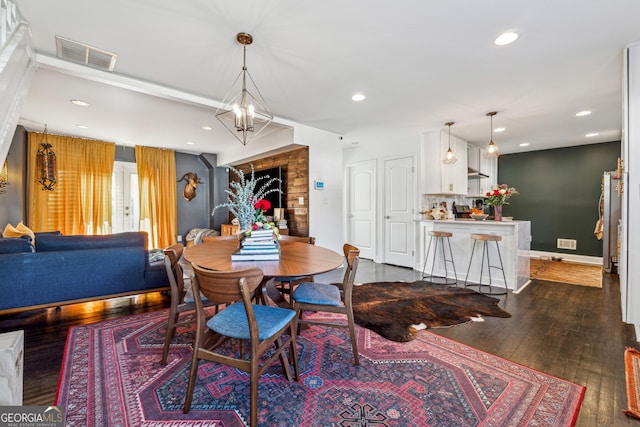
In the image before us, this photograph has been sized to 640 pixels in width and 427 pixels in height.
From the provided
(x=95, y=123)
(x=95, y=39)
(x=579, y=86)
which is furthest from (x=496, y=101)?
(x=95, y=123)

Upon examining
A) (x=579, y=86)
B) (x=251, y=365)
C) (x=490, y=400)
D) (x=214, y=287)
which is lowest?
(x=490, y=400)

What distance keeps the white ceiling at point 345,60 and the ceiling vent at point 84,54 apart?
0.21ft

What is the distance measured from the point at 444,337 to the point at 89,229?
21.0ft

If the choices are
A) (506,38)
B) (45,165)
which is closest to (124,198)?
Answer: (45,165)

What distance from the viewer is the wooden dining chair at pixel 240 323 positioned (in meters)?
1.35

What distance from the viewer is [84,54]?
2469 millimetres

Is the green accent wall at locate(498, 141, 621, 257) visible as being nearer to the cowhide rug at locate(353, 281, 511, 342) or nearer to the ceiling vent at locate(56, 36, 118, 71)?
the cowhide rug at locate(353, 281, 511, 342)

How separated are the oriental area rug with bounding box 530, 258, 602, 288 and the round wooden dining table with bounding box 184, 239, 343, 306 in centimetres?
434

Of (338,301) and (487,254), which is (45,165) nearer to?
(338,301)

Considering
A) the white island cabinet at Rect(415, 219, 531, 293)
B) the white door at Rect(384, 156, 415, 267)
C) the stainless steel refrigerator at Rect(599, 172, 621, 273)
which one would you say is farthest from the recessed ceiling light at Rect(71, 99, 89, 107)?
the stainless steel refrigerator at Rect(599, 172, 621, 273)

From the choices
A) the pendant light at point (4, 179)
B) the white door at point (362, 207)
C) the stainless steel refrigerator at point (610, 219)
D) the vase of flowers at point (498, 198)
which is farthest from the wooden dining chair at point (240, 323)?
the stainless steel refrigerator at point (610, 219)

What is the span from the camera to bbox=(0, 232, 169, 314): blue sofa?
98.2 inches

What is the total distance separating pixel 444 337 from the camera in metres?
2.39

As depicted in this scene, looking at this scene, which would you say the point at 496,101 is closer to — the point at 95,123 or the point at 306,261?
the point at 306,261
